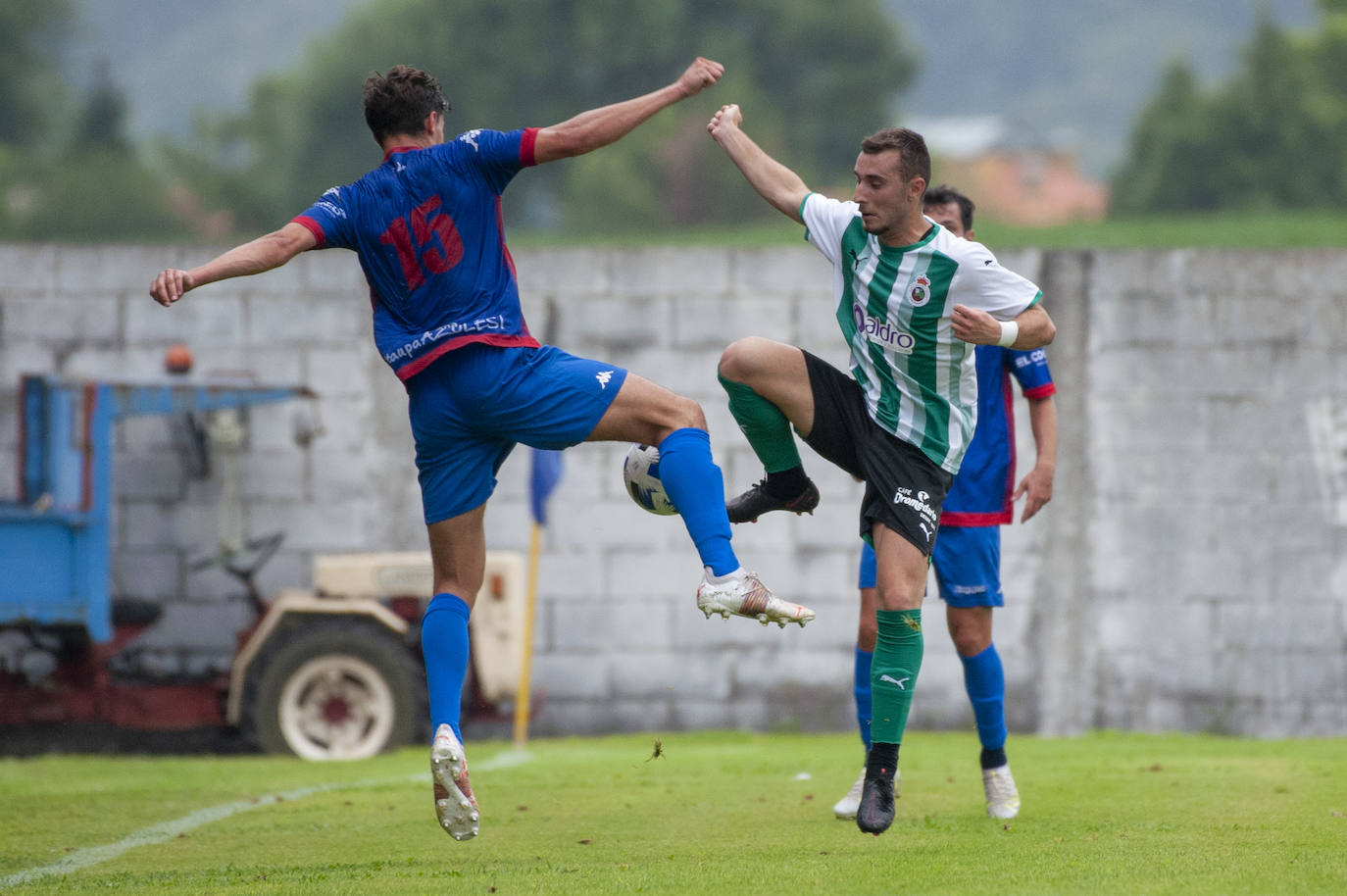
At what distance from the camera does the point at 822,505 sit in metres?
10.4

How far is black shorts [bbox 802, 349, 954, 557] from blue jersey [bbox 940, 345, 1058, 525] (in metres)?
0.85

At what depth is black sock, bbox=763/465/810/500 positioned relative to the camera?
5.64 m

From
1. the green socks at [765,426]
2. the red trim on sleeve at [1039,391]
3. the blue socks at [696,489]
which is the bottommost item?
the blue socks at [696,489]

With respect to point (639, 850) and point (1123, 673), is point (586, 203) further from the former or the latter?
point (639, 850)

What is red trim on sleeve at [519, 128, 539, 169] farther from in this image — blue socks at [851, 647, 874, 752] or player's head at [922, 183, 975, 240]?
blue socks at [851, 647, 874, 752]

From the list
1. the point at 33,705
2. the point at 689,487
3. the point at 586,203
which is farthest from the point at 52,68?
the point at 689,487

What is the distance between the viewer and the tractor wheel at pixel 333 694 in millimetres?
9367

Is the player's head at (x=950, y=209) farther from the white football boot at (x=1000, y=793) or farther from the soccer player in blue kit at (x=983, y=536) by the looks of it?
the white football boot at (x=1000, y=793)

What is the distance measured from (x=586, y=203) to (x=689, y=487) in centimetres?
5256

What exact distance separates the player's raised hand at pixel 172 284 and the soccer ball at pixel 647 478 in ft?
4.92

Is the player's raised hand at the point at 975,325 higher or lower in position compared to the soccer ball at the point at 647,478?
higher

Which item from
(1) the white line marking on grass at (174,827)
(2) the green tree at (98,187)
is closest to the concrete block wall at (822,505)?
(1) the white line marking on grass at (174,827)

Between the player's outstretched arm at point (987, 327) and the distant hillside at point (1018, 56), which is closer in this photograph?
the player's outstretched arm at point (987, 327)

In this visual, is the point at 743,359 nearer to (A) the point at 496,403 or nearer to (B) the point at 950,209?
(A) the point at 496,403
